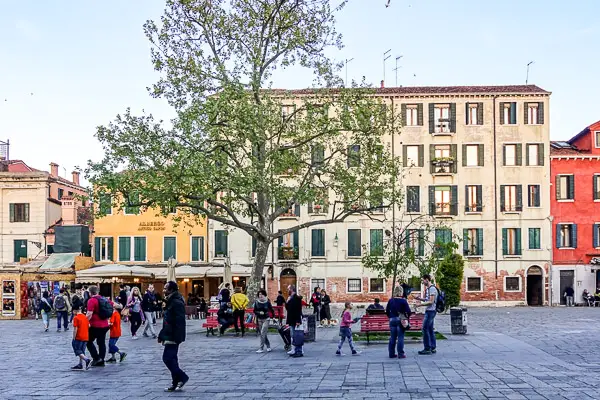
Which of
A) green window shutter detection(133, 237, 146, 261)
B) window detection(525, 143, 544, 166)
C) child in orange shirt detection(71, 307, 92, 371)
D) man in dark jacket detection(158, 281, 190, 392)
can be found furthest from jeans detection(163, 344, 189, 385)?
window detection(525, 143, 544, 166)

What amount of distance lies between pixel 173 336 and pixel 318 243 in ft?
122

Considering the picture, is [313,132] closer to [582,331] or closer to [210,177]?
[210,177]

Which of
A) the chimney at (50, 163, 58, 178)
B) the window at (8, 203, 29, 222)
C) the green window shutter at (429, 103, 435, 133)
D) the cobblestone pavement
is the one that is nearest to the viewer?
the cobblestone pavement

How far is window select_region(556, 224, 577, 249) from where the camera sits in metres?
50.8

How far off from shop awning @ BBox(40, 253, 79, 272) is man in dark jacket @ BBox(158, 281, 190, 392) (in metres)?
28.4

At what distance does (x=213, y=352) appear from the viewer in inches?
798

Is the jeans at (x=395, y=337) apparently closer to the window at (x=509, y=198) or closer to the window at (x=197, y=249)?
the window at (x=197, y=249)

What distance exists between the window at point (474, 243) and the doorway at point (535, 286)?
3535 mm

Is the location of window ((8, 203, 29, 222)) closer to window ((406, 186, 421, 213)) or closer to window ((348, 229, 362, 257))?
window ((348, 229, 362, 257))

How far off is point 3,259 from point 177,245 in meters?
12.0

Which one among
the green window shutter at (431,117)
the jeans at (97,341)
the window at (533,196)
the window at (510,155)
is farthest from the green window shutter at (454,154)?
the jeans at (97,341)

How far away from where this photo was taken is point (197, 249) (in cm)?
4944

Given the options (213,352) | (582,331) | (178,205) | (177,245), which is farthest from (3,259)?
(582,331)

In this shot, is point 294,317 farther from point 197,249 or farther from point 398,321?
point 197,249
